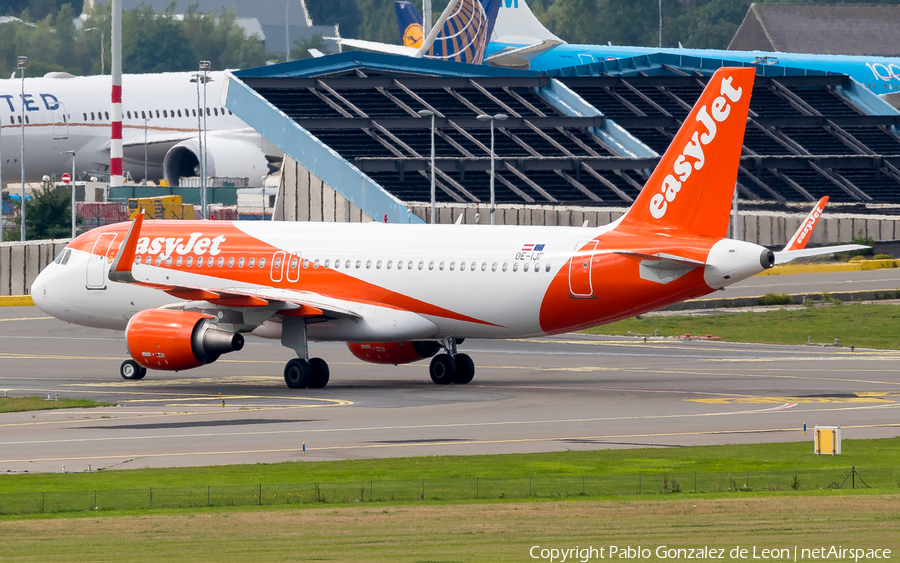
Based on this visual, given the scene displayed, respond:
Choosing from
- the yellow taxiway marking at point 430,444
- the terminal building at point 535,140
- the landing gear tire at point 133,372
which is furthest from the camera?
the terminal building at point 535,140

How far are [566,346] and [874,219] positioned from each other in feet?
99.5

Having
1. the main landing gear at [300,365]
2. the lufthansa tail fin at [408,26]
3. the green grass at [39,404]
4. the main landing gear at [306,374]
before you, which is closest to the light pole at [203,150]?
the main landing gear at [300,365]

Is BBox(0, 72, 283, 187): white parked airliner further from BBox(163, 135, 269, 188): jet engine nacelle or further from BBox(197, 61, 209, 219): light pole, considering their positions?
BBox(197, 61, 209, 219): light pole

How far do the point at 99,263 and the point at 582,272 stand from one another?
49.8 feet

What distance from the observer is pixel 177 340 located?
3900 centimetres

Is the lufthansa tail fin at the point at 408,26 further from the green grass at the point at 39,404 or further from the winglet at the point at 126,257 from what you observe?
the green grass at the point at 39,404

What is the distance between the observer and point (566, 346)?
175 feet

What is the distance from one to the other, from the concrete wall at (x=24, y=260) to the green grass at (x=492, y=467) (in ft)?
156

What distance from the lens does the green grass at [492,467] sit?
84.7ft

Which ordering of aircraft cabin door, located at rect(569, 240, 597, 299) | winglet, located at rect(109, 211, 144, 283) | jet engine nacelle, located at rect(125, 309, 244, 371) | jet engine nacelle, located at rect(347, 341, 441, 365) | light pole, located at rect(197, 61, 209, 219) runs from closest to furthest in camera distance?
aircraft cabin door, located at rect(569, 240, 597, 299)
winglet, located at rect(109, 211, 144, 283)
jet engine nacelle, located at rect(125, 309, 244, 371)
jet engine nacelle, located at rect(347, 341, 441, 365)
light pole, located at rect(197, 61, 209, 219)

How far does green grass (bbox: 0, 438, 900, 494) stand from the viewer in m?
25.8

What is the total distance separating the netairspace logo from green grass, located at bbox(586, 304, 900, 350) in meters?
34.7

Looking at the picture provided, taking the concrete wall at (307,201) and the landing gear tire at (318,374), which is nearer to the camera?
the landing gear tire at (318,374)

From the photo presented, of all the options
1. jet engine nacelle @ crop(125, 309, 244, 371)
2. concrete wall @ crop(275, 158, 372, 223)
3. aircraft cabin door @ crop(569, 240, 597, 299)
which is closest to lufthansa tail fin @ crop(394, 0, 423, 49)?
concrete wall @ crop(275, 158, 372, 223)
